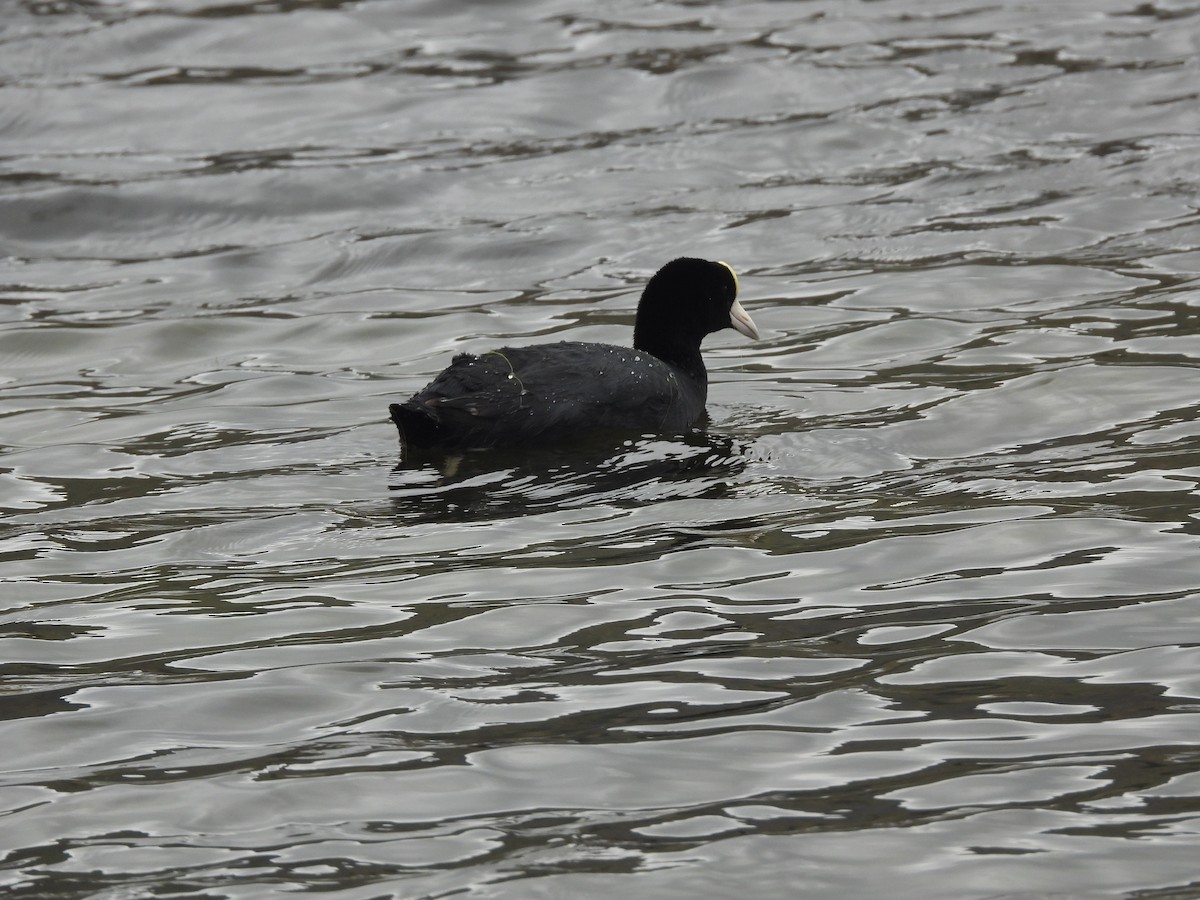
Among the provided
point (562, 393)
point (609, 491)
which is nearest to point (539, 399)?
point (562, 393)

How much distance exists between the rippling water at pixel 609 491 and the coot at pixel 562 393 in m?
0.15

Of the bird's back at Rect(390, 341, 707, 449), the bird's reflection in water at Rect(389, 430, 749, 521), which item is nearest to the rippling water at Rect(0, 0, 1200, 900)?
the bird's reflection in water at Rect(389, 430, 749, 521)

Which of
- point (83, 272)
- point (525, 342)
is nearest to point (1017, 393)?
point (525, 342)

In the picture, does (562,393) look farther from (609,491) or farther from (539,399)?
(609,491)

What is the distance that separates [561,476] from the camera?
7.11 m

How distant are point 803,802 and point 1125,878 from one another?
0.74 metres

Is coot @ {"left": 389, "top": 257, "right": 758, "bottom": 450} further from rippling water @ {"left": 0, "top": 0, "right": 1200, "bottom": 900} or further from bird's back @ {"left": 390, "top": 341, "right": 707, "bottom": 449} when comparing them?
rippling water @ {"left": 0, "top": 0, "right": 1200, "bottom": 900}

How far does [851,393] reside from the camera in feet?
27.9

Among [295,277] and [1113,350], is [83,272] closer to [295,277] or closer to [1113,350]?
[295,277]

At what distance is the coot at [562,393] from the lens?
23.4 feet

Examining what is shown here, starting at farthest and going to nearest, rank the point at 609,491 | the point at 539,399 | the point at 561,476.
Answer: the point at 539,399 → the point at 561,476 → the point at 609,491

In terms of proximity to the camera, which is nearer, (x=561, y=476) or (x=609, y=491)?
(x=609, y=491)

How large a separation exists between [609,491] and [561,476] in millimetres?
267

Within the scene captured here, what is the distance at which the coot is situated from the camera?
712 cm
